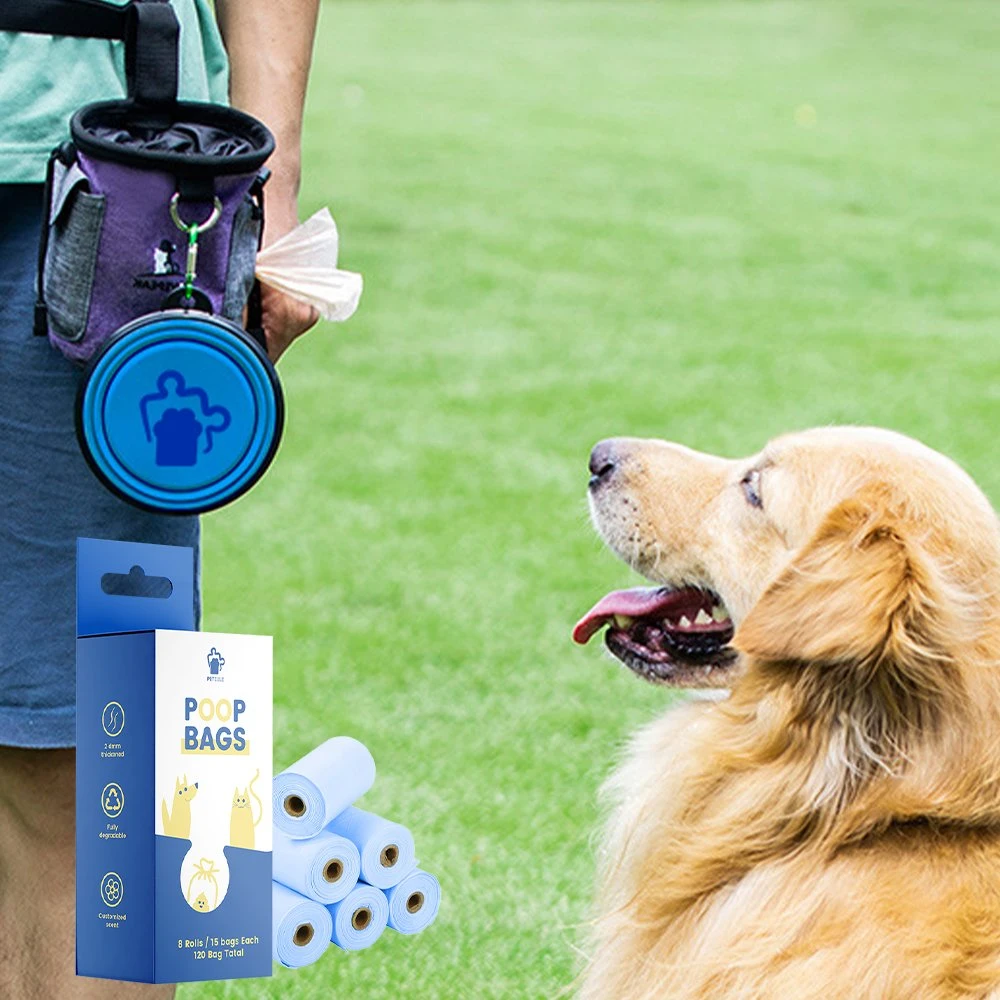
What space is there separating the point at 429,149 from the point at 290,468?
8.35 m

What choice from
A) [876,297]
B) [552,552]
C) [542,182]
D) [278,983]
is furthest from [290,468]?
[542,182]

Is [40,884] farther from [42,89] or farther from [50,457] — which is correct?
[42,89]

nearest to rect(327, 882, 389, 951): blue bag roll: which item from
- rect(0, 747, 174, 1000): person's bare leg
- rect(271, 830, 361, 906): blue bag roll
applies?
rect(271, 830, 361, 906): blue bag roll

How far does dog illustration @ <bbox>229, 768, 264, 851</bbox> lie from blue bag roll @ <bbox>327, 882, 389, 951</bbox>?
76cm

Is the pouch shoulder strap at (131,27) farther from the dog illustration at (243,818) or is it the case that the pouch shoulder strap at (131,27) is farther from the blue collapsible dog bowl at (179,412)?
the dog illustration at (243,818)

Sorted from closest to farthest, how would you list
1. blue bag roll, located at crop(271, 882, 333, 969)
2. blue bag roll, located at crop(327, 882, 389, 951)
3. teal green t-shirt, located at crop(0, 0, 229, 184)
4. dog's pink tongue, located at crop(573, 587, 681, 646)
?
teal green t-shirt, located at crop(0, 0, 229, 184)
blue bag roll, located at crop(271, 882, 333, 969)
blue bag roll, located at crop(327, 882, 389, 951)
dog's pink tongue, located at crop(573, 587, 681, 646)

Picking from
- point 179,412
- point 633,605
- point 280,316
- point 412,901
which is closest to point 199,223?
point 179,412

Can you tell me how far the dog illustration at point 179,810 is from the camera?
198 cm

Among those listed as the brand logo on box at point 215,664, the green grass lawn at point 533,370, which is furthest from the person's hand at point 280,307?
the green grass lawn at point 533,370

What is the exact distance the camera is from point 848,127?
17281 mm

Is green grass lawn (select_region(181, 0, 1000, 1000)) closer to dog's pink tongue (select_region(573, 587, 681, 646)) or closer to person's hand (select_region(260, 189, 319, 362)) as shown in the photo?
dog's pink tongue (select_region(573, 587, 681, 646))

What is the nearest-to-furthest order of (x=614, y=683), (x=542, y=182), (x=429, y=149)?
1. (x=614, y=683)
2. (x=542, y=182)
3. (x=429, y=149)

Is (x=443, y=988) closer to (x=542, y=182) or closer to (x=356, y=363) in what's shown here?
(x=356, y=363)

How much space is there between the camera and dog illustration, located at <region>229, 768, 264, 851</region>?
2.01 meters
